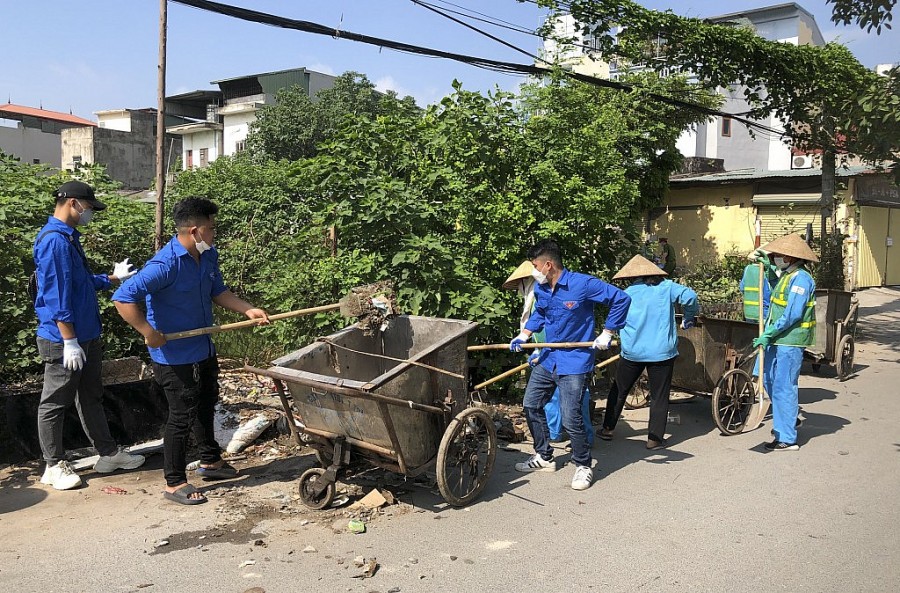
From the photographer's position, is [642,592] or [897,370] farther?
[897,370]

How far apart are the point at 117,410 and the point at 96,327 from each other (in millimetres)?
1078

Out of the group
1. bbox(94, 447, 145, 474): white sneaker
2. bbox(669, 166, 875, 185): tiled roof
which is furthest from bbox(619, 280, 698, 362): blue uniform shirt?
bbox(669, 166, 875, 185): tiled roof

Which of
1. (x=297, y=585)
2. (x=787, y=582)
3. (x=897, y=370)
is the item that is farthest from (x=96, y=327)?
(x=897, y=370)

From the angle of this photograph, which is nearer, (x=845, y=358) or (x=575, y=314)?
(x=575, y=314)

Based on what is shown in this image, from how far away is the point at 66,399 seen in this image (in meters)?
5.11

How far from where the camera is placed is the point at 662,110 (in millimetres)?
18344

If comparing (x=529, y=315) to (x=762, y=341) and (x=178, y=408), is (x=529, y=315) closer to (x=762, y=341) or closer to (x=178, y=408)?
(x=762, y=341)

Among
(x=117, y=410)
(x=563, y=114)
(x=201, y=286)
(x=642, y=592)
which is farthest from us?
(x=563, y=114)

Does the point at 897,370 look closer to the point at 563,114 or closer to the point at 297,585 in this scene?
the point at 563,114

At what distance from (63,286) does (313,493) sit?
2.21 metres


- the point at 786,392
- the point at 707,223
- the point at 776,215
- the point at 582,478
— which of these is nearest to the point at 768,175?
the point at 776,215

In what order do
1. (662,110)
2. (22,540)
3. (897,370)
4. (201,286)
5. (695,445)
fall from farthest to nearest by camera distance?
(662,110)
(897,370)
(695,445)
(201,286)
(22,540)

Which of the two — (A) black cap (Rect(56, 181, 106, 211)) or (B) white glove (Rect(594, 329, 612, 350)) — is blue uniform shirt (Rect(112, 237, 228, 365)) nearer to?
(A) black cap (Rect(56, 181, 106, 211))

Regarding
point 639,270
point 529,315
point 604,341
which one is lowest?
point 604,341
